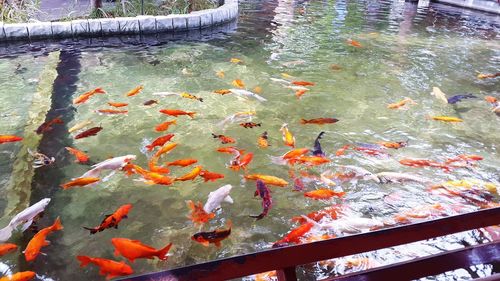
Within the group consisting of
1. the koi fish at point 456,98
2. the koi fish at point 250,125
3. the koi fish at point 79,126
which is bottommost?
the koi fish at point 79,126

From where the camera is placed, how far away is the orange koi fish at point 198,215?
2.95m

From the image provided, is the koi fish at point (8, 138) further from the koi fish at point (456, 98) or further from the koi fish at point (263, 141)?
the koi fish at point (456, 98)

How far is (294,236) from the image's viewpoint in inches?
108

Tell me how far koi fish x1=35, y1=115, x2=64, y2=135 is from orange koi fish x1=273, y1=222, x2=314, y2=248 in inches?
122

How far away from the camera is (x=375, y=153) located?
392 centimetres

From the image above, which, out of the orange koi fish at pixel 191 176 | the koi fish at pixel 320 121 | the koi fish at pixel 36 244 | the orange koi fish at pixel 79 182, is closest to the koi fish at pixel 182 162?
the orange koi fish at pixel 191 176

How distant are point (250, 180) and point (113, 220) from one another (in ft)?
4.10

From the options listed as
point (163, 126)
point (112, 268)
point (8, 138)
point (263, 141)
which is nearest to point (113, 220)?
point (112, 268)

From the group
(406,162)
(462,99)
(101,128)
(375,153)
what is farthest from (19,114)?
(462,99)

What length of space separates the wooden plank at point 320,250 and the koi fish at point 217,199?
1.83 metres

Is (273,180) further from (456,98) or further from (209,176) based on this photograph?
(456,98)

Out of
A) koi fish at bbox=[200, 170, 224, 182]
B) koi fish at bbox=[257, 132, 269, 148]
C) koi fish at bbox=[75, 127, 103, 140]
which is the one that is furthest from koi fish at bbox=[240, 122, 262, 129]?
koi fish at bbox=[75, 127, 103, 140]

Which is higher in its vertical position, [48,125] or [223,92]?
[223,92]

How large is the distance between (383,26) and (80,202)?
31.1 ft
